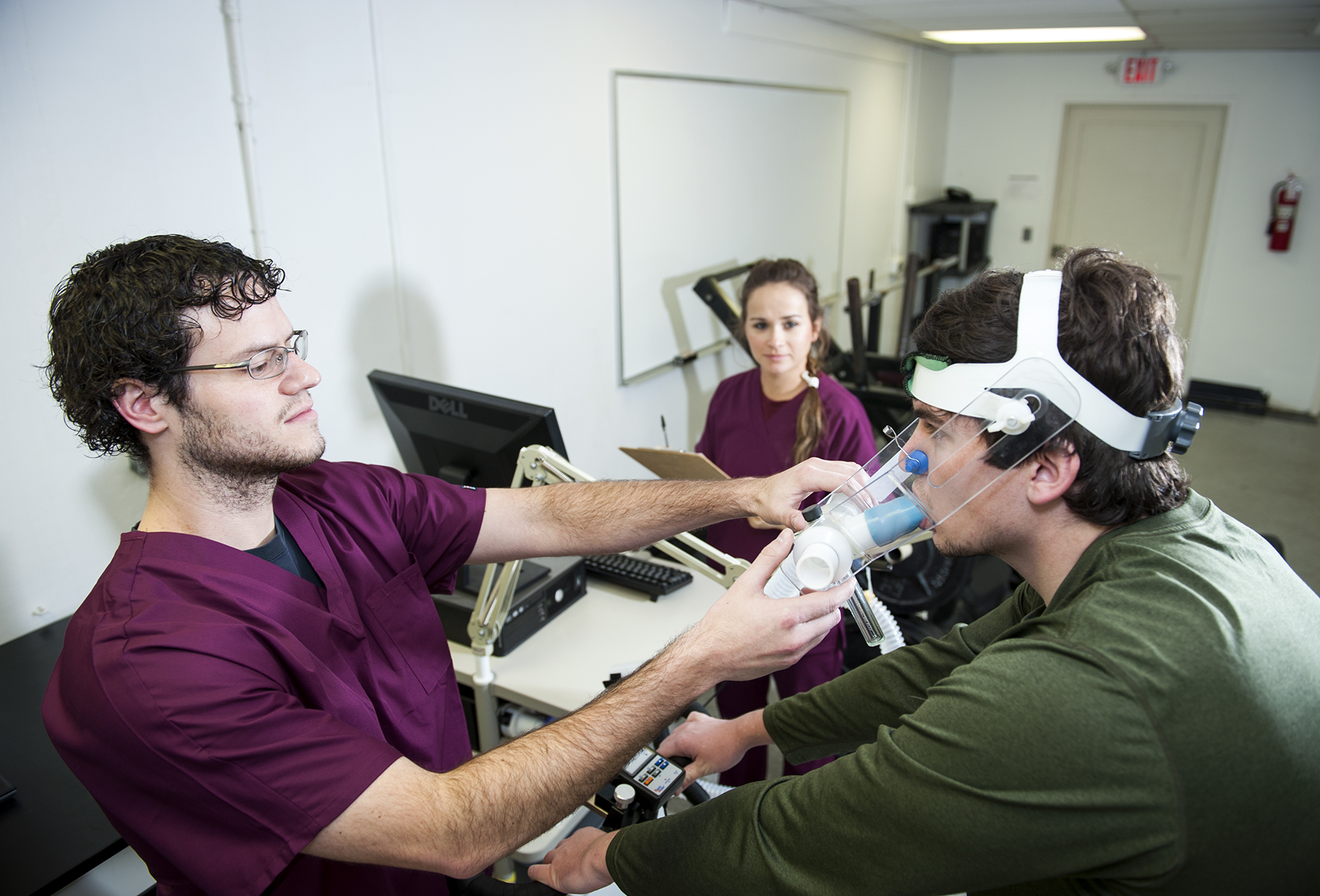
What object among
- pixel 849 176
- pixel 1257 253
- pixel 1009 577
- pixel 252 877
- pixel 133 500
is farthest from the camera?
pixel 1257 253

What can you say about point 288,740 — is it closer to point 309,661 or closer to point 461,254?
point 309,661

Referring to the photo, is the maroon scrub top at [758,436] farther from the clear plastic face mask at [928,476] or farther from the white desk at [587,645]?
the clear plastic face mask at [928,476]

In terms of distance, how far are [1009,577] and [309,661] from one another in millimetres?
2706

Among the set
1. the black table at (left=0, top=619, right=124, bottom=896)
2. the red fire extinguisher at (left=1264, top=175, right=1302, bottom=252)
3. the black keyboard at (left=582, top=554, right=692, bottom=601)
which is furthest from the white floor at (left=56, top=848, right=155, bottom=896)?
the red fire extinguisher at (left=1264, top=175, right=1302, bottom=252)

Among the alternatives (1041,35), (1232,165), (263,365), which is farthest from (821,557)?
(1232,165)

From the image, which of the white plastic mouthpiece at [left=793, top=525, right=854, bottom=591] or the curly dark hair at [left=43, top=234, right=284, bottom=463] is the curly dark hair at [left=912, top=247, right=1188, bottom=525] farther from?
the curly dark hair at [left=43, top=234, right=284, bottom=463]

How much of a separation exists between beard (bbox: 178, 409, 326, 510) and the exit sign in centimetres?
693

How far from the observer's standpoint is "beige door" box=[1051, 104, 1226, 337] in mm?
6020

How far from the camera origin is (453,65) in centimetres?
246

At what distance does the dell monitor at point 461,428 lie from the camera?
1.67 m

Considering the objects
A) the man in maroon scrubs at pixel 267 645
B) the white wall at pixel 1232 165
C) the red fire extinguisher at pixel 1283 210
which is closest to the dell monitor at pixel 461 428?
the man in maroon scrubs at pixel 267 645

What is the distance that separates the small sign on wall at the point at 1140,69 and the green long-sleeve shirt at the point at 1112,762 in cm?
652

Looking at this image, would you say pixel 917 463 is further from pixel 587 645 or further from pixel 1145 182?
pixel 1145 182

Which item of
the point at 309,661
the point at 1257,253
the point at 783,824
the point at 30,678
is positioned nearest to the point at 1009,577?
the point at 783,824
